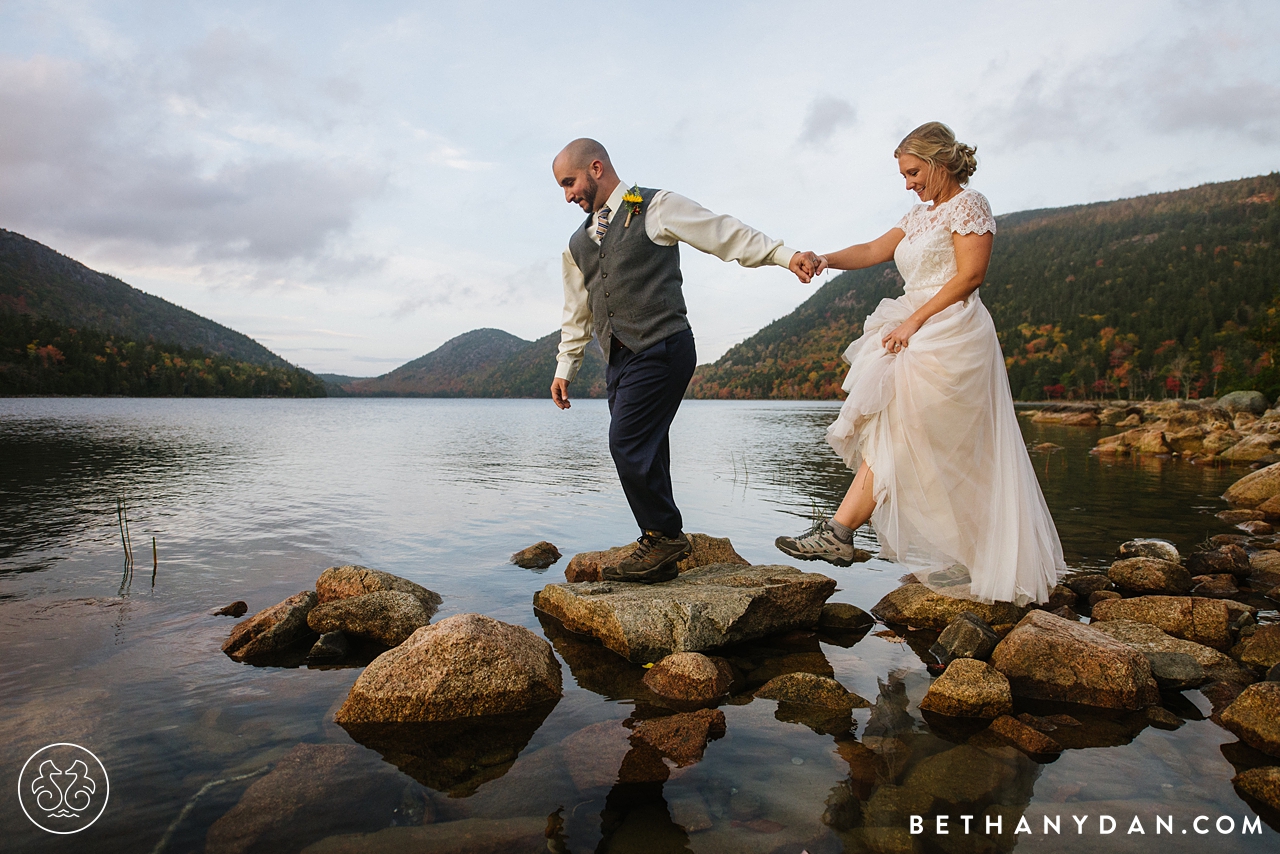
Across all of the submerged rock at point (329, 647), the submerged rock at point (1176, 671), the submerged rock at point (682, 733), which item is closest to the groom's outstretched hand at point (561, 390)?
the submerged rock at point (329, 647)

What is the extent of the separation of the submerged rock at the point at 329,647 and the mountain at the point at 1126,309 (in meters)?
68.6

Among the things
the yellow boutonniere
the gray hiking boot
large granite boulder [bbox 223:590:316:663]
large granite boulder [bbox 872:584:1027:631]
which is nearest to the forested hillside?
large granite boulder [bbox 223:590:316:663]

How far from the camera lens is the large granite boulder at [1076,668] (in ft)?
13.7

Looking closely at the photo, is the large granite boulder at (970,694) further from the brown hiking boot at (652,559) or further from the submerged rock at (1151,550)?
the submerged rock at (1151,550)

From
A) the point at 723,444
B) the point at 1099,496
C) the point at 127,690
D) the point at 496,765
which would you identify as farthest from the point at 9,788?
the point at 723,444

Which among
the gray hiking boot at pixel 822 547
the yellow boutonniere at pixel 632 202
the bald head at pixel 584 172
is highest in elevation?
the bald head at pixel 584 172

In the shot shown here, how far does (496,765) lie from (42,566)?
8060 mm

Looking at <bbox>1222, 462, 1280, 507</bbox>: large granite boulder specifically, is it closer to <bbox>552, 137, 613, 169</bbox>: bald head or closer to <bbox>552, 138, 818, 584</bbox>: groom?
<bbox>552, 138, 818, 584</bbox>: groom

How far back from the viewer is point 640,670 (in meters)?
4.86

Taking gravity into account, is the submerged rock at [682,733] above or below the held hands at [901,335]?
below

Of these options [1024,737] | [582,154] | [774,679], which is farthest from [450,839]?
[582,154]

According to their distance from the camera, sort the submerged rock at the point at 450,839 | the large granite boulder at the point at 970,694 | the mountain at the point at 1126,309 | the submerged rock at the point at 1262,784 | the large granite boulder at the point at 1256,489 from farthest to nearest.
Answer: the mountain at the point at 1126,309 → the large granite boulder at the point at 1256,489 → the large granite boulder at the point at 970,694 → the submerged rock at the point at 1262,784 → the submerged rock at the point at 450,839

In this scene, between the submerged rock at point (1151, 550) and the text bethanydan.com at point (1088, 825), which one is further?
the submerged rock at point (1151, 550)

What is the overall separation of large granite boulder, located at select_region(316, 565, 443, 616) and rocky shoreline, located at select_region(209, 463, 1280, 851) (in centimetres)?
2
